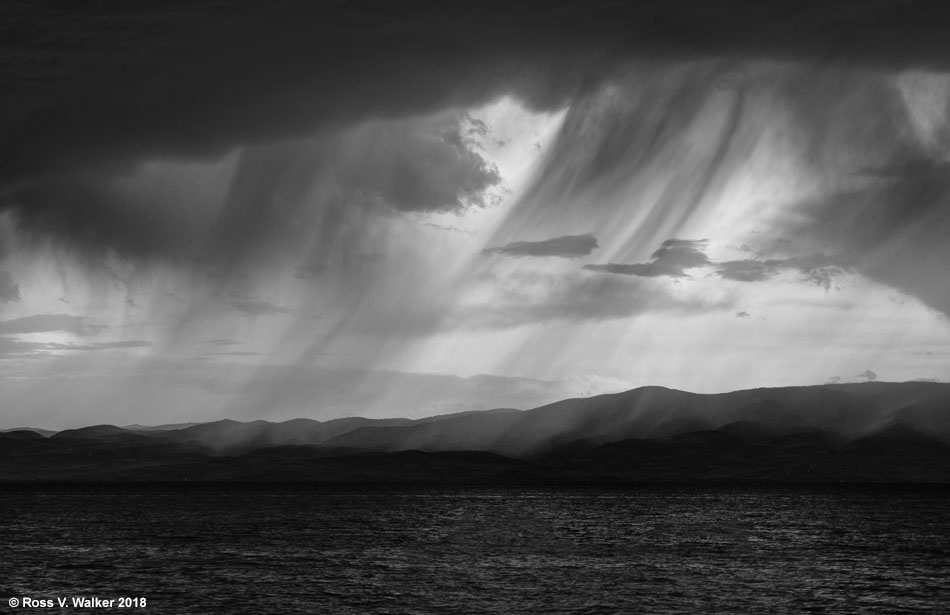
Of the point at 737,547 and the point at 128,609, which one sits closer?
the point at 128,609

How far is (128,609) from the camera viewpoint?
69.8m

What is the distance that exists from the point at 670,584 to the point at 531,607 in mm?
18632

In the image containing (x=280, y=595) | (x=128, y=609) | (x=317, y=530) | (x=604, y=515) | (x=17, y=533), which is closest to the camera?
(x=128, y=609)

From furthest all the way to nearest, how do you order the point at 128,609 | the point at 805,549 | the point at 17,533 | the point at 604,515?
the point at 604,515, the point at 17,533, the point at 805,549, the point at 128,609

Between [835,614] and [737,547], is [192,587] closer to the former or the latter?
[835,614]

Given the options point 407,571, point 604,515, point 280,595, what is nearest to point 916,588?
point 407,571

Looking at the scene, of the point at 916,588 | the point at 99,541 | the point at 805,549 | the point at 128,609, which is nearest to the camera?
the point at 128,609

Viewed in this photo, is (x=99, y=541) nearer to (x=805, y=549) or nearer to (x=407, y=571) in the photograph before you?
(x=407, y=571)

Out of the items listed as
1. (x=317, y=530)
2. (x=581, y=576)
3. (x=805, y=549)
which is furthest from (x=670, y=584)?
(x=317, y=530)

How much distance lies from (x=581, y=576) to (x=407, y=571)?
57.4ft

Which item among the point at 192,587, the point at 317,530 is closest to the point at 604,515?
the point at 317,530

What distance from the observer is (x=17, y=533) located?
465ft

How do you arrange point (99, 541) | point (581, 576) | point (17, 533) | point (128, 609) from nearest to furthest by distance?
point (128, 609)
point (581, 576)
point (99, 541)
point (17, 533)

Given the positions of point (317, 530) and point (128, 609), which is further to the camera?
point (317, 530)
